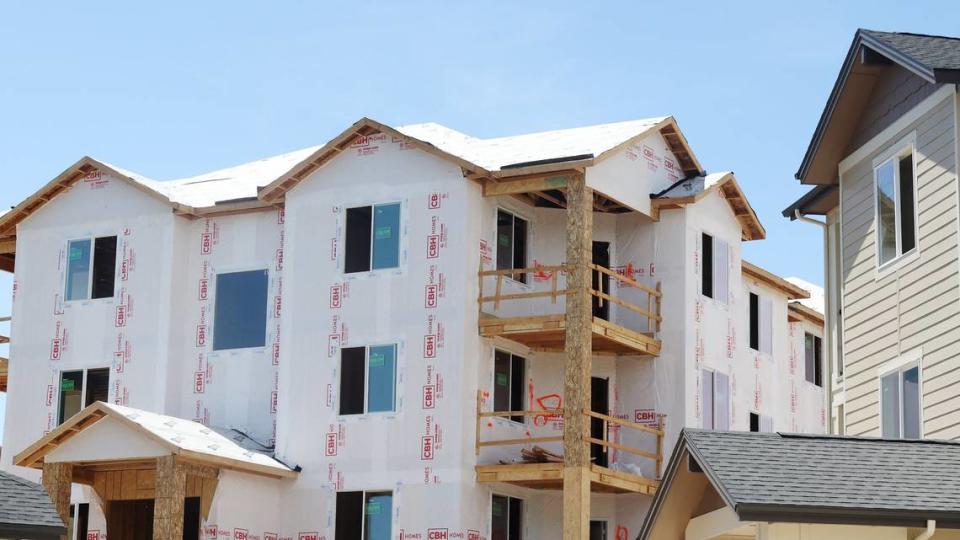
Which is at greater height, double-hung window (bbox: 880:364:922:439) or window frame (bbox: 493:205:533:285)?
window frame (bbox: 493:205:533:285)

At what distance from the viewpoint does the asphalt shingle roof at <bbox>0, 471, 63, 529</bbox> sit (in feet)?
60.3

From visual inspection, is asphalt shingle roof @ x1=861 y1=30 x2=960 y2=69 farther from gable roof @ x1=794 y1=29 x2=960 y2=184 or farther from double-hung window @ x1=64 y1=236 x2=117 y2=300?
double-hung window @ x1=64 y1=236 x2=117 y2=300

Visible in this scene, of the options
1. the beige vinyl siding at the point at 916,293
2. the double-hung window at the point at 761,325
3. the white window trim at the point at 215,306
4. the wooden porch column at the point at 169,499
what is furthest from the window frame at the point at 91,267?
the beige vinyl siding at the point at 916,293

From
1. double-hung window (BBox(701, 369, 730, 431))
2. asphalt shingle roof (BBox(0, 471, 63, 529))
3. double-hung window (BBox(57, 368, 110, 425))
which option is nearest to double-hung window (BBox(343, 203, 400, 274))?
double-hung window (BBox(57, 368, 110, 425))

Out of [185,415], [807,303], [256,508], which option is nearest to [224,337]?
[185,415]

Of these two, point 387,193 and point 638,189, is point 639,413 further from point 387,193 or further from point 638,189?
point 387,193

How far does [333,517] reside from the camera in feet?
110

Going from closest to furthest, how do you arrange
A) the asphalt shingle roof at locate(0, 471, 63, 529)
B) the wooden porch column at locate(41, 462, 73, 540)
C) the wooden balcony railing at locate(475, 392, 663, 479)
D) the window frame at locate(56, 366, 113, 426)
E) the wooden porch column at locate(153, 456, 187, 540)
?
the asphalt shingle roof at locate(0, 471, 63, 529) < the wooden porch column at locate(153, 456, 187, 540) < the wooden balcony railing at locate(475, 392, 663, 479) < the wooden porch column at locate(41, 462, 73, 540) < the window frame at locate(56, 366, 113, 426)

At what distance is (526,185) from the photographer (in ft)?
109

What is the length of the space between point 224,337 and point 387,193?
17.2ft

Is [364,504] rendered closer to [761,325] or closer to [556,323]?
[556,323]

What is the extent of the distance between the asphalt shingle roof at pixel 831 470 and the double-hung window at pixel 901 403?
11.6ft

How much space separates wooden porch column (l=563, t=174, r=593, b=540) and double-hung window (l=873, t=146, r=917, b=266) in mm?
8815

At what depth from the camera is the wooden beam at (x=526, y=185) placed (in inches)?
1296
